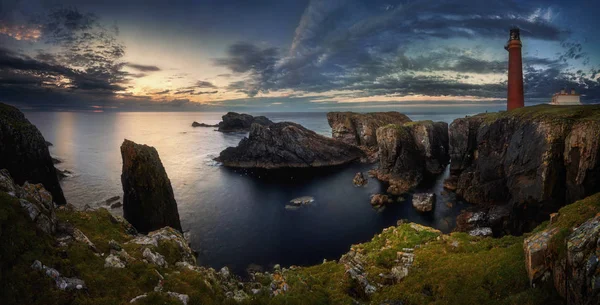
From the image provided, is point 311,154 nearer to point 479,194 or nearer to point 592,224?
point 479,194

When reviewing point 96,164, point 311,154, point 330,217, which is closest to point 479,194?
point 330,217

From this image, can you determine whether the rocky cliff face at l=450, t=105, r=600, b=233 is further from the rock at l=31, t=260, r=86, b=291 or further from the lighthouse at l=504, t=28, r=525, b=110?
the rock at l=31, t=260, r=86, b=291

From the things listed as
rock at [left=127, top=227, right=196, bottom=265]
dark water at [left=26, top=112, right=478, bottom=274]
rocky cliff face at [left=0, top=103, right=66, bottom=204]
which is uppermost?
rocky cliff face at [left=0, top=103, right=66, bottom=204]

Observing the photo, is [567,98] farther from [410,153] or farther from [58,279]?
[58,279]

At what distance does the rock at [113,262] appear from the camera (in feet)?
56.5

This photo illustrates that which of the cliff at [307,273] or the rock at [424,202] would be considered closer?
the cliff at [307,273]

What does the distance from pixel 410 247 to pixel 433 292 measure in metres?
10.0

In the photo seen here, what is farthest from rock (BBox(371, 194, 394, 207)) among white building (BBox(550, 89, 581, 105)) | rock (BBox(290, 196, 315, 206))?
white building (BBox(550, 89, 581, 105))

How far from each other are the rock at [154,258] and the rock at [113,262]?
253cm

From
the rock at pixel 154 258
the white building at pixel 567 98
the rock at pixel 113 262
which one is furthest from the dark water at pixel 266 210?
the white building at pixel 567 98

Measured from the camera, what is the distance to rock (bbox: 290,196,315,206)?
65312 mm

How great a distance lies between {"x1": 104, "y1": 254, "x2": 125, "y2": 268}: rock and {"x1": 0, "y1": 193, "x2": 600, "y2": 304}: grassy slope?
0.38 meters

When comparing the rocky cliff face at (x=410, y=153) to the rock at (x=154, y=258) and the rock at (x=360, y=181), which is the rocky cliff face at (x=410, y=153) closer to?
the rock at (x=360, y=181)

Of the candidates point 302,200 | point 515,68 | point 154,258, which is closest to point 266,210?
point 302,200
